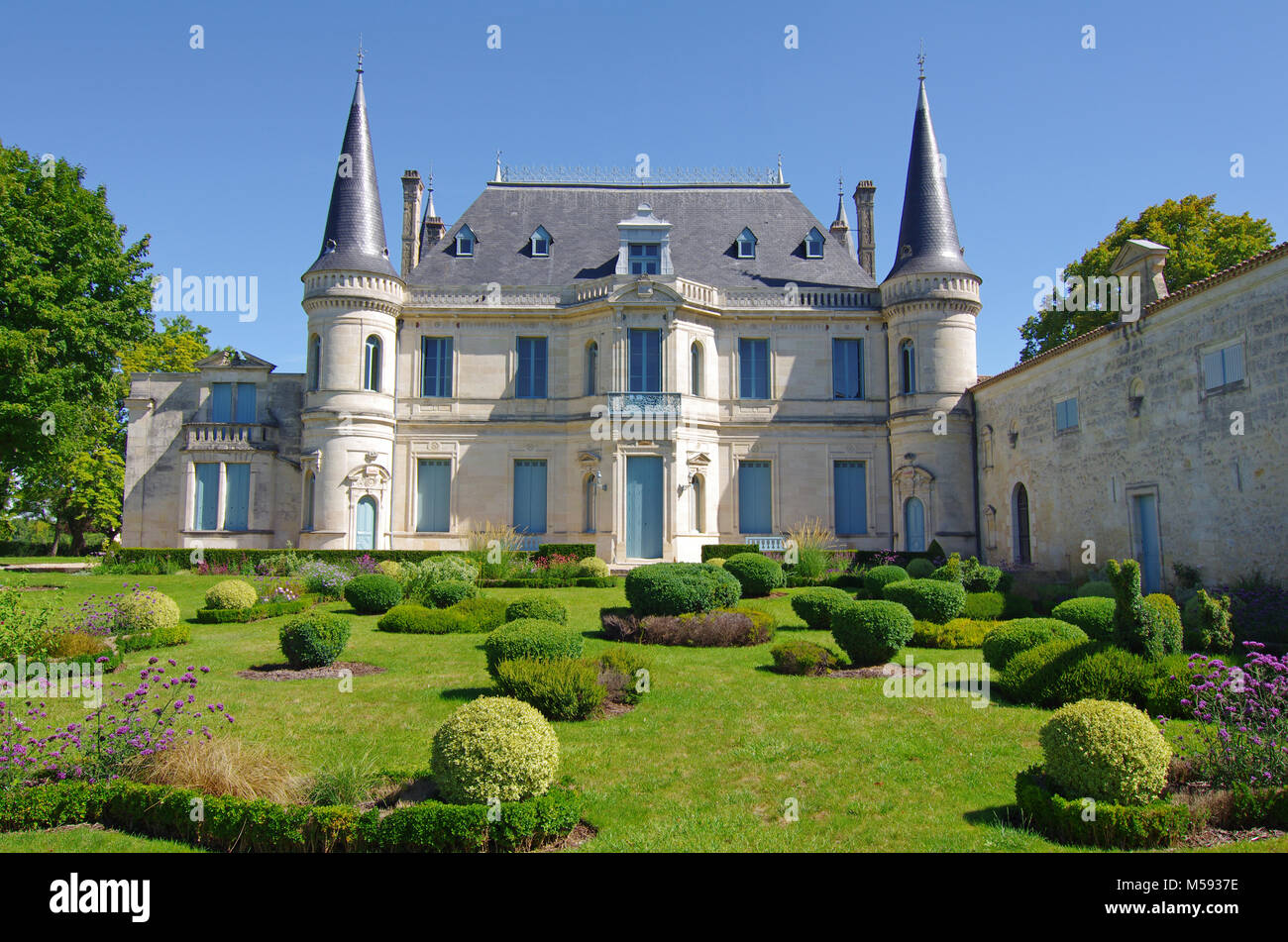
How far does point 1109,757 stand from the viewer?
21.8ft

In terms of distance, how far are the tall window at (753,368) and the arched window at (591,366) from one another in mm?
5442

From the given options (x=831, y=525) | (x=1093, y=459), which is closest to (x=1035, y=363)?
(x=1093, y=459)

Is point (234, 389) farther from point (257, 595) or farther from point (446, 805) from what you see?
point (446, 805)

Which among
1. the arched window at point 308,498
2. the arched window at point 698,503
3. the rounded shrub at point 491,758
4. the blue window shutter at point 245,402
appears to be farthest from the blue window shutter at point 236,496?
the rounded shrub at point 491,758

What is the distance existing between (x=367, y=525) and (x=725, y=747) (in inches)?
889

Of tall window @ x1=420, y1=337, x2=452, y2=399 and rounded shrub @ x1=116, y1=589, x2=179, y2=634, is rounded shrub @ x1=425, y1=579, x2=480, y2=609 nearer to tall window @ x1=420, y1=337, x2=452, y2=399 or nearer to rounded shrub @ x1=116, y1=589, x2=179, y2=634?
rounded shrub @ x1=116, y1=589, x2=179, y2=634

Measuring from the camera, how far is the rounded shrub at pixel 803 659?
12.5 meters

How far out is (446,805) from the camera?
21.3 ft

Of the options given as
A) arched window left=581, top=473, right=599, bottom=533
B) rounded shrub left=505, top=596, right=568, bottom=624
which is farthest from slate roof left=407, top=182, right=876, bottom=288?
rounded shrub left=505, top=596, right=568, bottom=624

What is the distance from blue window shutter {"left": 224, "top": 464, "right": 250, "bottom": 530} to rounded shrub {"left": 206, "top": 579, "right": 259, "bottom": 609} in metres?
13.2

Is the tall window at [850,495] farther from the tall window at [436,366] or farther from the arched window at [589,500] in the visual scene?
the tall window at [436,366]

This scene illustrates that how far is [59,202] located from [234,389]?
27.2 feet

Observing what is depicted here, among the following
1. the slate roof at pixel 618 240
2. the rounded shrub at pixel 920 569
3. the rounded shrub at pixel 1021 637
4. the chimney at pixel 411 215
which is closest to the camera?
the rounded shrub at pixel 1021 637
